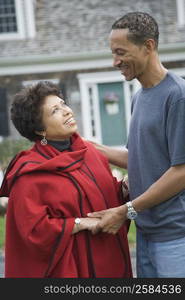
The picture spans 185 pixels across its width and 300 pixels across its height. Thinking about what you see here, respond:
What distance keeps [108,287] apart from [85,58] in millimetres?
15191

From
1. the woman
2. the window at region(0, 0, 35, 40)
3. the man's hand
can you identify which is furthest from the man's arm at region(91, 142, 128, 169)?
the window at region(0, 0, 35, 40)

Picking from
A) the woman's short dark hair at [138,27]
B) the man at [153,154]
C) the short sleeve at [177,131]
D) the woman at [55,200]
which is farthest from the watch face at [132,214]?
the woman's short dark hair at [138,27]

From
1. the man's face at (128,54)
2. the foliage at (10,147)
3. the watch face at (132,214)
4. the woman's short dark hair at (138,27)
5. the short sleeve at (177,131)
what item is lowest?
the foliage at (10,147)

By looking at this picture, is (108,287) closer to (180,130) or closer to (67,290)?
(67,290)

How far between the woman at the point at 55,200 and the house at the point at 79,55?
48.2 ft

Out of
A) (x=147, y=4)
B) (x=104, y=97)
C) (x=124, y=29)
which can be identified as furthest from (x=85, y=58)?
(x=124, y=29)

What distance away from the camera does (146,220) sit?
10.5 ft

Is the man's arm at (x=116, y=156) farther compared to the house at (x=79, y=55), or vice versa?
the house at (x=79, y=55)

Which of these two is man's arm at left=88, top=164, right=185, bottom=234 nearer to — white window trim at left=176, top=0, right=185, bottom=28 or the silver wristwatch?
the silver wristwatch

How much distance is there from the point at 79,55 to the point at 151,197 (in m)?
15.1

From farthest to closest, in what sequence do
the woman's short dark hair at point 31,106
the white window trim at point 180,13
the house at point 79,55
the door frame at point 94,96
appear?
the white window trim at point 180,13
the door frame at point 94,96
the house at point 79,55
the woman's short dark hair at point 31,106

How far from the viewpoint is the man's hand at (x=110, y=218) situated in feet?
10.3

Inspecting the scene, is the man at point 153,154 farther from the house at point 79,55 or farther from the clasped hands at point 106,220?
the house at point 79,55

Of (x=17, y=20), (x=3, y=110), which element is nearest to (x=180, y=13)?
(x=17, y=20)
